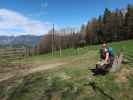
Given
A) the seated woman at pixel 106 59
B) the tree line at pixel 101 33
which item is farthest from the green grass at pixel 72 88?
the tree line at pixel 101 33

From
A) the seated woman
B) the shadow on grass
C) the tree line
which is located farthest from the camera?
the tree line

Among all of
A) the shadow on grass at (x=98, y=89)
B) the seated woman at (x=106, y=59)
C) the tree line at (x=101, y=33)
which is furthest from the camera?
the tree line at (x=101, y=33)

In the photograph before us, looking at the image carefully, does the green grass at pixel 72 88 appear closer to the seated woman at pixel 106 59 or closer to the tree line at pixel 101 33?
the seated woman at pixel 106 59

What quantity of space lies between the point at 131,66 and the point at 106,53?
200 centimetres

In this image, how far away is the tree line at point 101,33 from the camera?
6556cm

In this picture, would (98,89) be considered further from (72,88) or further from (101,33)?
(101,33)

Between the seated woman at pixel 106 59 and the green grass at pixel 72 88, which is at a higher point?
the seated woman at pixel 106 59

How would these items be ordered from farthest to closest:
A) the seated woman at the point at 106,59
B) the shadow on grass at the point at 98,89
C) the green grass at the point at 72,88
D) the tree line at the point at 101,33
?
1. the tree line at the point at 101,33
2. the seated woman at the point at 106,59
3. the green grass at the point at 72,88
4. the shadow on grass at the point at 98,89

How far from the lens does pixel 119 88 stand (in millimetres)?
10961

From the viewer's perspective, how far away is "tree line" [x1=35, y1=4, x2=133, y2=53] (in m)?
65.6

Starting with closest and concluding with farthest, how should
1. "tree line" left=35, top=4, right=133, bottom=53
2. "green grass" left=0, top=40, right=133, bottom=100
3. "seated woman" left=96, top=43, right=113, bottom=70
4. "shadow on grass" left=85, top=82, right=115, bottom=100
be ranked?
1. "shadow on grass" left=85, top=82, right=115, bottom=100
2. "green grass" left=0, top=40, right=133, bottom=100
3. "seated woman" left=96, top=43, right=113, bottom=70
4. "tree line" left=35, top=4, right=133, bottom=53

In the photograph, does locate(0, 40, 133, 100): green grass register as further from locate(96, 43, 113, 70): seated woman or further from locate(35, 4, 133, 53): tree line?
locate(35, 4, 133, 53): tree line

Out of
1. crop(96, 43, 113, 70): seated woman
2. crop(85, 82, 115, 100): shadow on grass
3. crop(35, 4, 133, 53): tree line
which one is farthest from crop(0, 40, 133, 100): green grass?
crop(35, 4, 133, 53): tree line

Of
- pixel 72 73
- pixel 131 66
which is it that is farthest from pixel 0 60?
pixel 131 66
